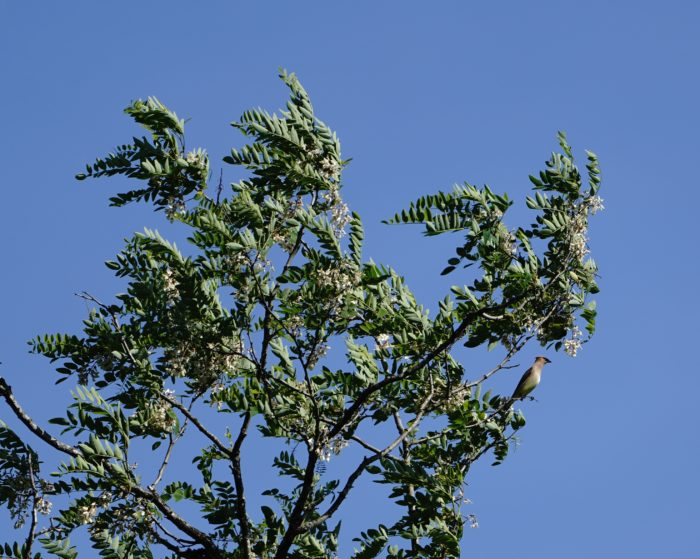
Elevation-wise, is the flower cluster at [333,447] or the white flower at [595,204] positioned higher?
the white flower at [595,204]

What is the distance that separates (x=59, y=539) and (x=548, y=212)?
448 cm

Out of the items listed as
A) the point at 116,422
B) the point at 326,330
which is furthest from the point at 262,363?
the point at 116,422

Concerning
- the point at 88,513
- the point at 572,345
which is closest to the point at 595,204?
the point at 572,345

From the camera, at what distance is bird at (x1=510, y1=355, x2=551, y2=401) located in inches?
344

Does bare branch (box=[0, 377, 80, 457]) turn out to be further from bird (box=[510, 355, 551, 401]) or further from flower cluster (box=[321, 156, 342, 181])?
bird (box=[510, 355, 551, 401])

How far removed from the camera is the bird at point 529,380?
8.73 meters

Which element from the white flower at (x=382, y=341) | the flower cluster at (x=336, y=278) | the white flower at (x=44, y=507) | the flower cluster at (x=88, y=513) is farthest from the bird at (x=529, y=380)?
the white flower at (x=44, y=507)

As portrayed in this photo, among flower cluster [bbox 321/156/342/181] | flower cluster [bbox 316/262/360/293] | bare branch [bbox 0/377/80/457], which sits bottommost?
bare branch [bbox 0/377/80/457]

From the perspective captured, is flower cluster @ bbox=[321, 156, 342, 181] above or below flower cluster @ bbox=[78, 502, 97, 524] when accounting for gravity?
above

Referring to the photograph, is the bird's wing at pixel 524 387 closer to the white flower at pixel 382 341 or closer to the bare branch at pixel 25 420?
the white flower at pixel 382 341

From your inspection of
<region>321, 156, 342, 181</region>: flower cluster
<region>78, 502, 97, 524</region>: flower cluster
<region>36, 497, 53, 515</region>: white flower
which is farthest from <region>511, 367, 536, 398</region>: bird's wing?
<region>36, 497, 53, 515</region>: white flower

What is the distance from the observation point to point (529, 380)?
28.9 ft

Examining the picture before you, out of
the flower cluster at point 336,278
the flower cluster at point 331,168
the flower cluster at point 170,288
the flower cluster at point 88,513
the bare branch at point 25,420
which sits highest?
the flower cluster at point 331,168

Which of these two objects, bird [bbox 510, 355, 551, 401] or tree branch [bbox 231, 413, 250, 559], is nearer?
tree branch [bbox 231, 413, 250, 559]
